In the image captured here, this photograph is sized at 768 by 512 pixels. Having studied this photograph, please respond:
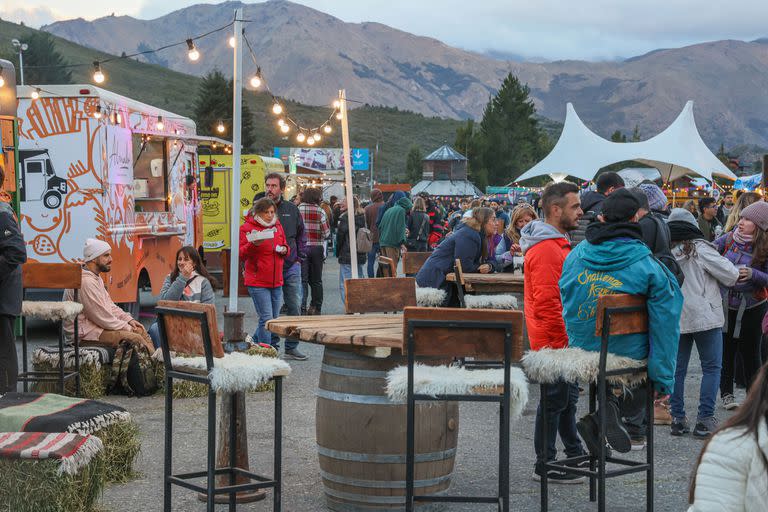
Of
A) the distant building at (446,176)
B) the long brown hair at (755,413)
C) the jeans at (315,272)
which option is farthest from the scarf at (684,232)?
the distant building at (446,176)

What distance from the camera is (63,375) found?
8805 mm

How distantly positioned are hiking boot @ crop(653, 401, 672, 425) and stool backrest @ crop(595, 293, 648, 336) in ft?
10.5

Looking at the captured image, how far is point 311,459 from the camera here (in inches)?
286

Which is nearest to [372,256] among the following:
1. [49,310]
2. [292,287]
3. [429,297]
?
[292,287]

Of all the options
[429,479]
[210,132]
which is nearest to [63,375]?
[429,479]

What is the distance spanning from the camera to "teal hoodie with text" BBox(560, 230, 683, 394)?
556 cm

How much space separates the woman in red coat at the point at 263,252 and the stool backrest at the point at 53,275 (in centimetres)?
258

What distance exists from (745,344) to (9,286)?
631cm

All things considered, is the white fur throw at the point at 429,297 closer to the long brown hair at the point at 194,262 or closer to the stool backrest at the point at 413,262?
the long brown hair at the point at 194,262

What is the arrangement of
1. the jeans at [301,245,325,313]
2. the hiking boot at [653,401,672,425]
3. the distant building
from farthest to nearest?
the distant building → the jeans at [301,245,325,313] → the hiking boot at [653,401,672,425]

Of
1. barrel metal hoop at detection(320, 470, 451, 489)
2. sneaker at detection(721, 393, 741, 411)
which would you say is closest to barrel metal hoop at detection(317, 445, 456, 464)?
barrel metal hoop at detection(320, 470, 451, 489)

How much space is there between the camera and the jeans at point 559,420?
633cm

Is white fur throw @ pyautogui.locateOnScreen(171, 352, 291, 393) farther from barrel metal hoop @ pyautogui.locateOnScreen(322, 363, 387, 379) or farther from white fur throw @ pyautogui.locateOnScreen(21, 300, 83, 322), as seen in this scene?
white fur throw @ pyautogui.locateOnScreen(21, 300, 83, 322)

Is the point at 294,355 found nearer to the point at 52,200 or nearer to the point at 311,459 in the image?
the point at 52,200
